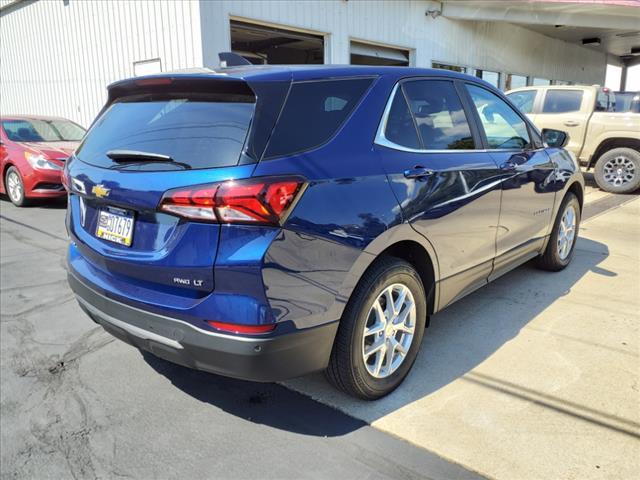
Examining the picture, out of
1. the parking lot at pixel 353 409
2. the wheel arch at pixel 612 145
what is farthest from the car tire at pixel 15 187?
the wheel arch at pixel 612 145

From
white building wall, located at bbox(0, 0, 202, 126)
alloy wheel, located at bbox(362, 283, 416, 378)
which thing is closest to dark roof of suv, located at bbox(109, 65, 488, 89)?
alloy wheel, located at bbox(362, 283, 416, 378)

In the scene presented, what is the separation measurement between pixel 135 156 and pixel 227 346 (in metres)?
1.02

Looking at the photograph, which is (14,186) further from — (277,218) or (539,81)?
(539,81)

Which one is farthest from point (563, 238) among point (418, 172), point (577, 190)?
point (418, 172)

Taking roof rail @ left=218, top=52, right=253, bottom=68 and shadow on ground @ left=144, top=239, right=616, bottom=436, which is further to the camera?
roof rail @ left=218, top=52, right=253, bottom=68

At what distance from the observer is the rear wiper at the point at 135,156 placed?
90.9 inches

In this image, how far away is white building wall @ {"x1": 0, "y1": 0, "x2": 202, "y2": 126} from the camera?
30.8 ft

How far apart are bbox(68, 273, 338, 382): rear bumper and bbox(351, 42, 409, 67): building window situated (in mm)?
11075

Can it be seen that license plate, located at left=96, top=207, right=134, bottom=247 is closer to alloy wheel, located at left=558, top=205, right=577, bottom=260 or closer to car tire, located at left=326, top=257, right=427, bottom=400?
car tire, located at left=326, top=257, right=427, bottom=400

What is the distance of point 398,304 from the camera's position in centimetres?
283

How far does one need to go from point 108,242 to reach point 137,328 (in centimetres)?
48

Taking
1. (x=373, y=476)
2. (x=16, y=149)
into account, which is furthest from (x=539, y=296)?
(x=16, y=149)

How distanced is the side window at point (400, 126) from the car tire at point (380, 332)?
2.17 feet

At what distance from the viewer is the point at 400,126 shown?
282cm
